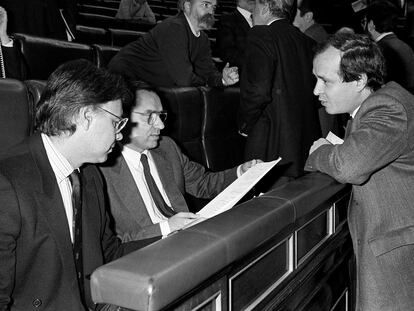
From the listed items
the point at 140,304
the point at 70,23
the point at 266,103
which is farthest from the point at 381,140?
the point at 70,23

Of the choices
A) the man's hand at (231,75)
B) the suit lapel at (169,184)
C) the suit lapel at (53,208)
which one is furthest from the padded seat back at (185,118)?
the suit lapel at (53,208)

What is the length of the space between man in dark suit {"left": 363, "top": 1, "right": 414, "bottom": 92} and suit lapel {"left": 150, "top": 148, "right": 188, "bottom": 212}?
2.33 metres

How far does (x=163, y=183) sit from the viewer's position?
189 centimetres

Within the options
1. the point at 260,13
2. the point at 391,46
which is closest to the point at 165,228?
the point at 260,13

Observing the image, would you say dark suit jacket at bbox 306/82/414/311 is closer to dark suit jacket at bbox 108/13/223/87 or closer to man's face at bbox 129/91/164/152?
Result: man's face at bbox 129/91/164/152

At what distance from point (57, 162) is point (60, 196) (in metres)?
0.10

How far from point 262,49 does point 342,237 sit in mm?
1115

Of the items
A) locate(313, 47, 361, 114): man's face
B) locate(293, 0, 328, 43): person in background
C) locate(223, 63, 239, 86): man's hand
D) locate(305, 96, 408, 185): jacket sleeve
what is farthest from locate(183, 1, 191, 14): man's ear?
locate(305, 96, 408, 185): jacket sleeve

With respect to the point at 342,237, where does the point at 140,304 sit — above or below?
above

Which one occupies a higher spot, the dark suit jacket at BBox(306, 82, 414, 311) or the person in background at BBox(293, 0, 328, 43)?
the person in background at BBox(293, 0, 328, 43)

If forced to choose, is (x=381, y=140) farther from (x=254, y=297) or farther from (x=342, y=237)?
(x=254, y=297)

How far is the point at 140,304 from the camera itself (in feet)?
2.43

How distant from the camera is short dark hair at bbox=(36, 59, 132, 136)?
1311mm

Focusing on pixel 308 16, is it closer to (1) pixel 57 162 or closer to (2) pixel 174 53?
(2) pixel 174 53
